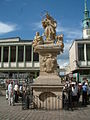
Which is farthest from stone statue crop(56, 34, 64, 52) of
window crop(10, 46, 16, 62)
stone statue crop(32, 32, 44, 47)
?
window crop(10, 46, 16, 62)

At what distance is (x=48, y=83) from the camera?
41.6ft

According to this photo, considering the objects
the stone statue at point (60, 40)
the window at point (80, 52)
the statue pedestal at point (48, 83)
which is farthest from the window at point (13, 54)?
the statue pedestal at point (48, 83)

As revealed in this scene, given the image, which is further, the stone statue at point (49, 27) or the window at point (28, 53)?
the window at point (28, 53)

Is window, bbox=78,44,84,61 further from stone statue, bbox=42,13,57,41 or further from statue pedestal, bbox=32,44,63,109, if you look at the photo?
statue pedestal, bbox=32,44,63,109

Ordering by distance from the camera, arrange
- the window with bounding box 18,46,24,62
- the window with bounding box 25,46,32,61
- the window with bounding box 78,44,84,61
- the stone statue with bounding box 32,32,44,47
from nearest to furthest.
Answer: the stone statue with bounding box 32,32,44,47 < the window with bounding box 78,44,84,61 < the window with bounding box 25,46,32,61 < the window with bounding box 18,46,24,62

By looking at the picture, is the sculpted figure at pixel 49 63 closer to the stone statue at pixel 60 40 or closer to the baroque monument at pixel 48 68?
the baroque monument at pixel 48 68

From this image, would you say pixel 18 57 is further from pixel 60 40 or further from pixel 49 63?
pixel 49 63

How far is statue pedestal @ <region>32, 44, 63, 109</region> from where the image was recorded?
41.0ft

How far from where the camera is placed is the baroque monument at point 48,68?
493 inches

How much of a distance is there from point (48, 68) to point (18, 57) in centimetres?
4380

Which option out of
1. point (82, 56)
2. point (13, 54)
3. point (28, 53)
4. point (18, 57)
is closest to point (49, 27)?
point (28, 53)

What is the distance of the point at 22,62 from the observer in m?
56.0

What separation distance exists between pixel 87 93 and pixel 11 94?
5.41 meters

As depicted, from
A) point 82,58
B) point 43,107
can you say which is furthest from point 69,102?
point 82,58
